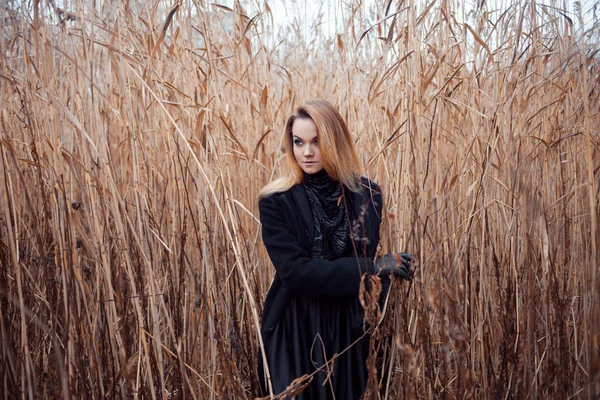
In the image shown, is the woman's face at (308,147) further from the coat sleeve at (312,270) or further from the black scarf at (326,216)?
the coat sleeve at (312,270)

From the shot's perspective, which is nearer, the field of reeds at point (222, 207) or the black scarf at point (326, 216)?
the field of reeds at point (222, 207)

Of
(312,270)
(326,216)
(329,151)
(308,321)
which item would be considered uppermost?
(329,151)

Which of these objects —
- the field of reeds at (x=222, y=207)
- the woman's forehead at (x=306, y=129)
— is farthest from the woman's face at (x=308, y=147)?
the field of reeds at (x=222, y=207)

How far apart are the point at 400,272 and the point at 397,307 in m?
0.08

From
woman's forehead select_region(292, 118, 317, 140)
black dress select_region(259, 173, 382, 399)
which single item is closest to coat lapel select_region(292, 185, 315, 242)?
black dress select_region(259, 173, 382, 399)

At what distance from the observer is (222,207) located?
1.53m

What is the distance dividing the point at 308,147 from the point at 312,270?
34cm

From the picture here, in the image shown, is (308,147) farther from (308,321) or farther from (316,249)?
(308,321)

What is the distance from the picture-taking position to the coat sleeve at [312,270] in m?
1.25

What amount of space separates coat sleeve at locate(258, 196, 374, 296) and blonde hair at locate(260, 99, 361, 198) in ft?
0.57

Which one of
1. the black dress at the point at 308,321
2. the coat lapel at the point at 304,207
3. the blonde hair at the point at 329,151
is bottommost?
the black dress at the point at 308,321

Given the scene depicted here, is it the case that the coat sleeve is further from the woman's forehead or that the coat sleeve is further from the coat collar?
the woman's forehead

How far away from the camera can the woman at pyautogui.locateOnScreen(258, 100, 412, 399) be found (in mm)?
1338

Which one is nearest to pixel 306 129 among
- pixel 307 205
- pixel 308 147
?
pixel 308 147
